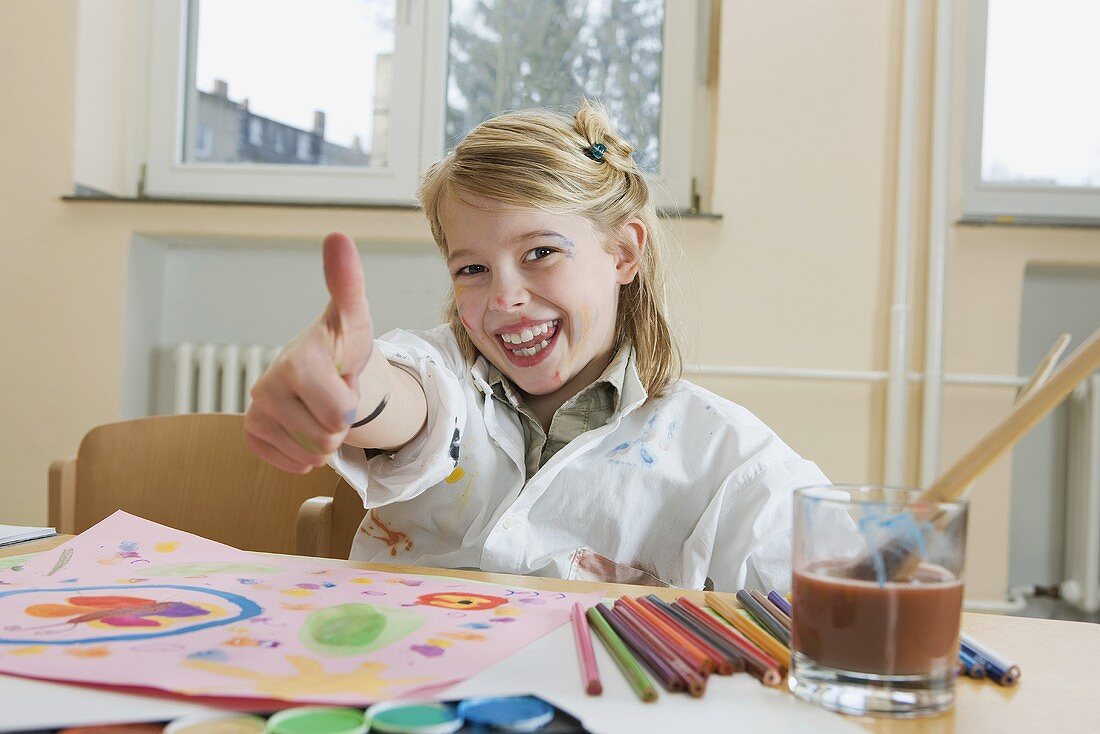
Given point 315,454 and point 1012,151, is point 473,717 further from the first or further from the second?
point 1012,151

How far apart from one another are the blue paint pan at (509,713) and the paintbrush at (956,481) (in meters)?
0.15

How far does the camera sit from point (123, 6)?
226 centimetres

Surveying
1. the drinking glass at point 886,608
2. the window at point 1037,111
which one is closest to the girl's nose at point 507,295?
the drinking glass at point 886,608

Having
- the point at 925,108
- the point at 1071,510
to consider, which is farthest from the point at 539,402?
the point at 1071,510

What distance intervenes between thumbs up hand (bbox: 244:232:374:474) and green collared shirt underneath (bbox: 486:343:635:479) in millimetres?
483

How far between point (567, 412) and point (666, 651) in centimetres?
56

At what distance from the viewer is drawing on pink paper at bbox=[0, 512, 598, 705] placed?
1.42ft

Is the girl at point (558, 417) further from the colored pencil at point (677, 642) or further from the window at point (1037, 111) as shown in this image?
the window at point (1037, 111)

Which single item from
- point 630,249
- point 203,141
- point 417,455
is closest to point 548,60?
point 203,141

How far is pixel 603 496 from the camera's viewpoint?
0.93 metres

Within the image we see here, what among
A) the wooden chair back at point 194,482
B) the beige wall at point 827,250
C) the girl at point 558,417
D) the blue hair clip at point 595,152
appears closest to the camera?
the girl at point 558,417

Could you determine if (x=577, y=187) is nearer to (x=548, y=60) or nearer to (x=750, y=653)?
(x=750, y=653)

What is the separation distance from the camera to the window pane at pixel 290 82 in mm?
2295

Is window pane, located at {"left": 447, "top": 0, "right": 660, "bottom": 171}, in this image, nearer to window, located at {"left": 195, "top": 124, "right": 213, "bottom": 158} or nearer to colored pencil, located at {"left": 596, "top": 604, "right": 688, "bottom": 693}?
window, located at {"left": 195, "top": 124, "right": 213, "bottom": 158}
